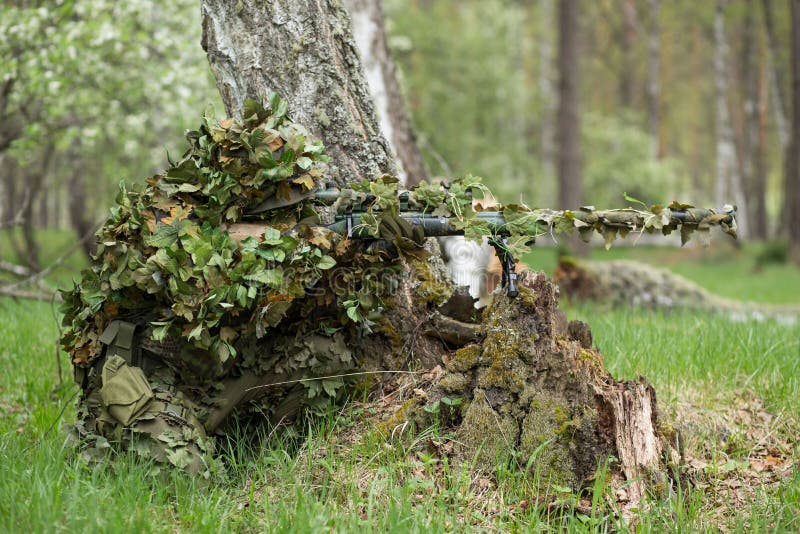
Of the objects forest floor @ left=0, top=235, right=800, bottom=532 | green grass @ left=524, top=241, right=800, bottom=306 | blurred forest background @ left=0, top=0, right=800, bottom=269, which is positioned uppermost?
blurred forest background @ left=0, top=0, right=800, bottom=269

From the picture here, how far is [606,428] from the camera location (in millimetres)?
2990

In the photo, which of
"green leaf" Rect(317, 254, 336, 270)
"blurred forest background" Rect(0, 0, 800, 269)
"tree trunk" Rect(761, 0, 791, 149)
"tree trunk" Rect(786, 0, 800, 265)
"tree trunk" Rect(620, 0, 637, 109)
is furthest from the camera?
"tree trunk" Rect(620, 0, 637, 109)

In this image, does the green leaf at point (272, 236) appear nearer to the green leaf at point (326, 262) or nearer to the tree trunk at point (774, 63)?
the green leaf at point (326, 262)

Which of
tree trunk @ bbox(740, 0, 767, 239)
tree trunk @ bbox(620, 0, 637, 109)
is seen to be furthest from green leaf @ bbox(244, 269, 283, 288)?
tree trunk @ bbox(620, 0, 637, 109)

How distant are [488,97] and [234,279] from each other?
77.3 ft

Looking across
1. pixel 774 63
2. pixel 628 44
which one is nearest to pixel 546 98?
pixel 628 44

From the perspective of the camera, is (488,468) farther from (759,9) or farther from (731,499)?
(759,9)

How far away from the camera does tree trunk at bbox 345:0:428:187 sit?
6.87m

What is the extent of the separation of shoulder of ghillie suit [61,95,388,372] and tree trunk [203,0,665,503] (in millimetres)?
478

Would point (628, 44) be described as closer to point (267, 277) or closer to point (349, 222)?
point (349, 222)

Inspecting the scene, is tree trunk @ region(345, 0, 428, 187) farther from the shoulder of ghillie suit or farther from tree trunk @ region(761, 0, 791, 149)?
tree trunk @ region(761, 0, 791, 149)

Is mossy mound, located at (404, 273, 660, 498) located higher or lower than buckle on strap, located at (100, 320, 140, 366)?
lower

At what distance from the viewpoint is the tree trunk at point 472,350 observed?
299 cm

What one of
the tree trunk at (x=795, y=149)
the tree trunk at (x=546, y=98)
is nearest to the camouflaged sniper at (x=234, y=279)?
the tree trunk at (x=795, y=149)
